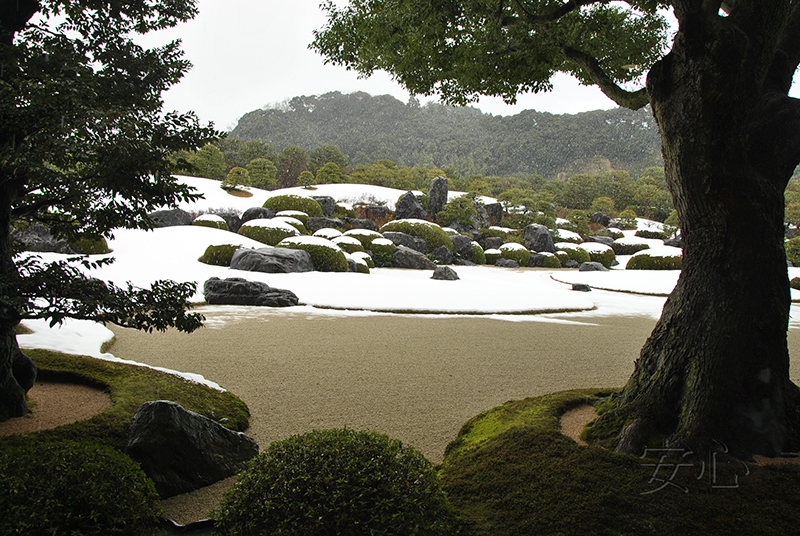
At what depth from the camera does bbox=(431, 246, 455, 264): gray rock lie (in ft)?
56.7

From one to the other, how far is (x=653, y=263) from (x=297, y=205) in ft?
44.9

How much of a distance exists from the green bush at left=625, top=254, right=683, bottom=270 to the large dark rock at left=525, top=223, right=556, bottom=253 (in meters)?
5.21

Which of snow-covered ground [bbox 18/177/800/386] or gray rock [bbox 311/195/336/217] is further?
gray rock [bbox 311/195/336/217]

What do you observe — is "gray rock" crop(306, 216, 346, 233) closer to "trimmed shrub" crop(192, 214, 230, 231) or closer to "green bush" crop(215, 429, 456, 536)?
"trimmed shrub" crop(192, 214, 230, 231)

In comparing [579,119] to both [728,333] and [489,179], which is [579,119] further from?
[728,333]

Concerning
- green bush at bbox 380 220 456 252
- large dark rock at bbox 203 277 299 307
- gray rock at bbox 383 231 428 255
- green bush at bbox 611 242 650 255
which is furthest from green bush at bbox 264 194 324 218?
green bush at bbox 611 242 650 255

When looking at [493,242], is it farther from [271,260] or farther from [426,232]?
[271,260]

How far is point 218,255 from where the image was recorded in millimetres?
10734

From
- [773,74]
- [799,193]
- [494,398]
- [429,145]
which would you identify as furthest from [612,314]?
[429,145]

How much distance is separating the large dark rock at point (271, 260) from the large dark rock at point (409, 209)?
12.2m

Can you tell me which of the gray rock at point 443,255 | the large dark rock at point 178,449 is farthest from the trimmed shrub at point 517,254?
the large dark rock at point 178,449

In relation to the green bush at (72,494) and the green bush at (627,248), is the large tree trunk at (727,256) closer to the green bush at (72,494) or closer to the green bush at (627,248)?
the green bush at (72,494)

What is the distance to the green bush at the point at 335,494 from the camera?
131 cm

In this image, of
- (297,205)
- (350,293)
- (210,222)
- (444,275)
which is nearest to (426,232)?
(297,205)
